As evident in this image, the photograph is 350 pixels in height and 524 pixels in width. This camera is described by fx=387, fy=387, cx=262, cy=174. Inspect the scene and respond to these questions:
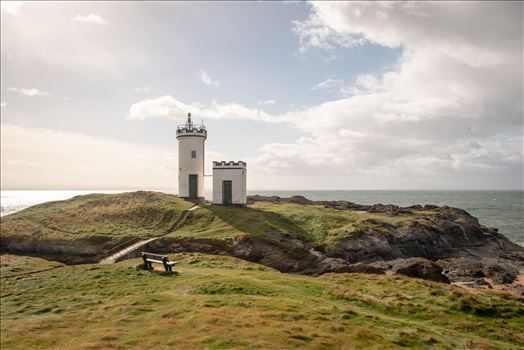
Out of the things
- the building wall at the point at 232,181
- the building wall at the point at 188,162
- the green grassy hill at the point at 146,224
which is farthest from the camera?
the building wall at the point at 188,162

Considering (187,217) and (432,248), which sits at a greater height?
A: (187,217)

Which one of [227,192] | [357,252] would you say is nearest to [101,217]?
[227,192]

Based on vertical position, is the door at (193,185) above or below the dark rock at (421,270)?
above

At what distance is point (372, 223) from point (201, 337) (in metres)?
36.7

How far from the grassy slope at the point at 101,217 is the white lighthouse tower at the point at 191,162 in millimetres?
2759

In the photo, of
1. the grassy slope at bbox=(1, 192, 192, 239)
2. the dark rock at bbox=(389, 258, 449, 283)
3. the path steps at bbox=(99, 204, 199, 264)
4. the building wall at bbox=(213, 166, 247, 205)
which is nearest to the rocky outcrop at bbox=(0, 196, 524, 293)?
the dark rock at bbox=(389, 258, 449, 283)

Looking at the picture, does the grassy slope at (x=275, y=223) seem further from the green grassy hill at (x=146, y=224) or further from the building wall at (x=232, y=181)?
the building wall at (x=232, y=181)

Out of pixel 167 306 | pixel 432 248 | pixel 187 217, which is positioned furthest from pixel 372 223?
pixel 167 306

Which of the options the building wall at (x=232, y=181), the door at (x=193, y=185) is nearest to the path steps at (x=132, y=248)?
the building wall at (x=232, y=181)

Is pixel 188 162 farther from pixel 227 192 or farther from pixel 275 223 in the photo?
pixel 275 223

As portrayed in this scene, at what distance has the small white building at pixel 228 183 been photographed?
53.5 m

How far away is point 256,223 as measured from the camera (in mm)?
42906

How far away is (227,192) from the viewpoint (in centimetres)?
5391

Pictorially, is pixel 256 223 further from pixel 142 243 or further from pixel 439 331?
pixel 439 331
